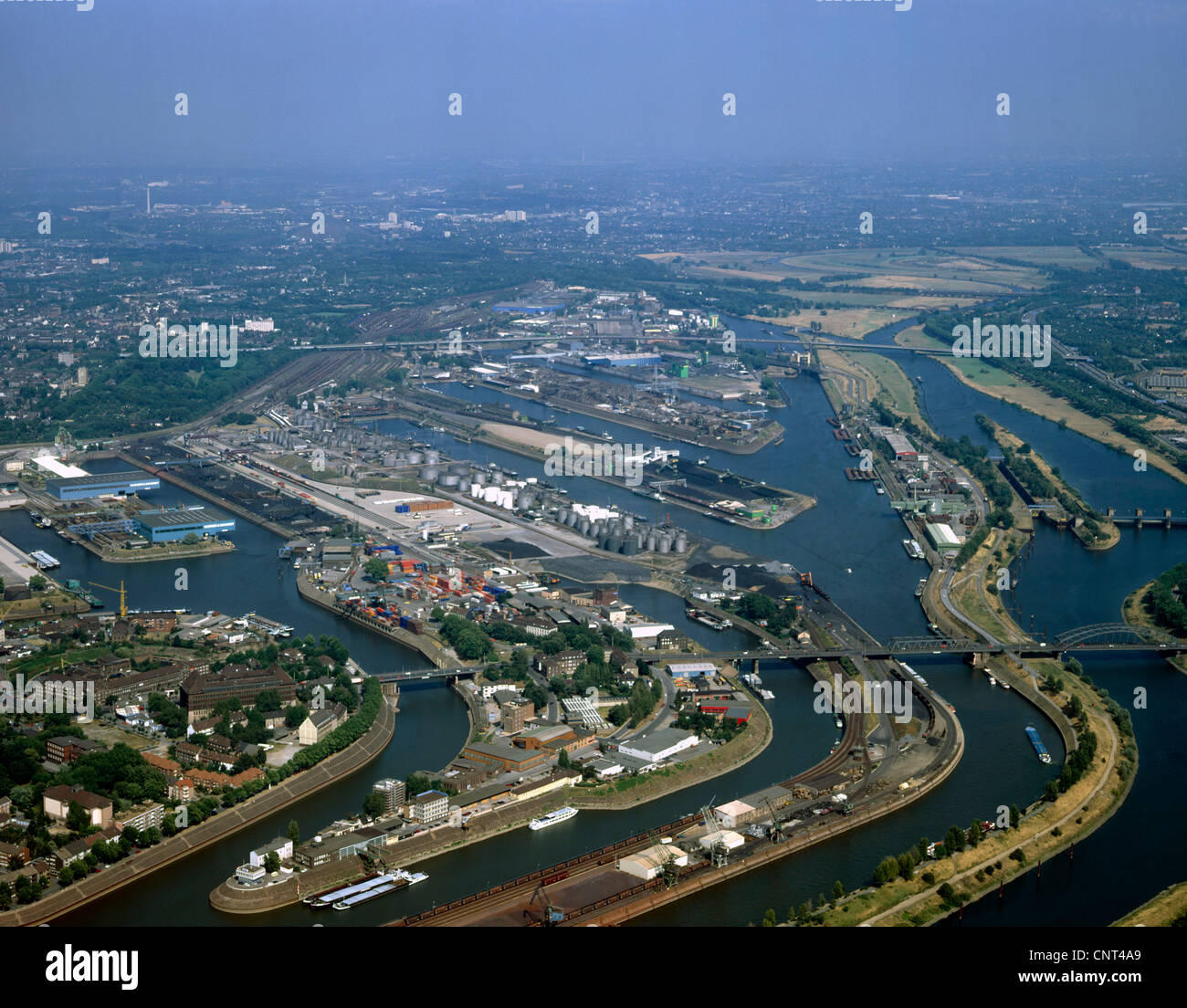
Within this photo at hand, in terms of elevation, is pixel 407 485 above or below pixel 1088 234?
below

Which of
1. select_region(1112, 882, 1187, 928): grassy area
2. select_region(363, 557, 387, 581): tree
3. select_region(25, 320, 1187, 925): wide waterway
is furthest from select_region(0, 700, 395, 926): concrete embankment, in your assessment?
select_region(1112, 882, 1187, 928): grassy area

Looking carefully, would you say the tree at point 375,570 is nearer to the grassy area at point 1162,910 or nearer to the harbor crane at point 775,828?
the harbor crane at point 775,828

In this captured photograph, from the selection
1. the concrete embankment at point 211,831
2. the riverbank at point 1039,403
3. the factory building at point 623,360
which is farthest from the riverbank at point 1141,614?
the factory building at point 623,360

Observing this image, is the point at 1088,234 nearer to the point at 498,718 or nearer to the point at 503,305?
the point at 503,305

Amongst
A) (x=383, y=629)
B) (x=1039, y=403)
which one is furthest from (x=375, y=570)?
(x=1039, y=403)

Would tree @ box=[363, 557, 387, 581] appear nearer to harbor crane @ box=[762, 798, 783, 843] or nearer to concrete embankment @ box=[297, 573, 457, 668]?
concrete embankment @ box=[297, 573, 457, 668]

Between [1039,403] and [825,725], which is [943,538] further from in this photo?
[1039,403]

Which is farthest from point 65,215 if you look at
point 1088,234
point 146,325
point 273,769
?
point 273,769

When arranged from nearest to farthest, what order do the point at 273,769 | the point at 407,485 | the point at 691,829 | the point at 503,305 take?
the point at 691,829 → the point at 273,769 → the point at 407,485 → the point at 503,305
